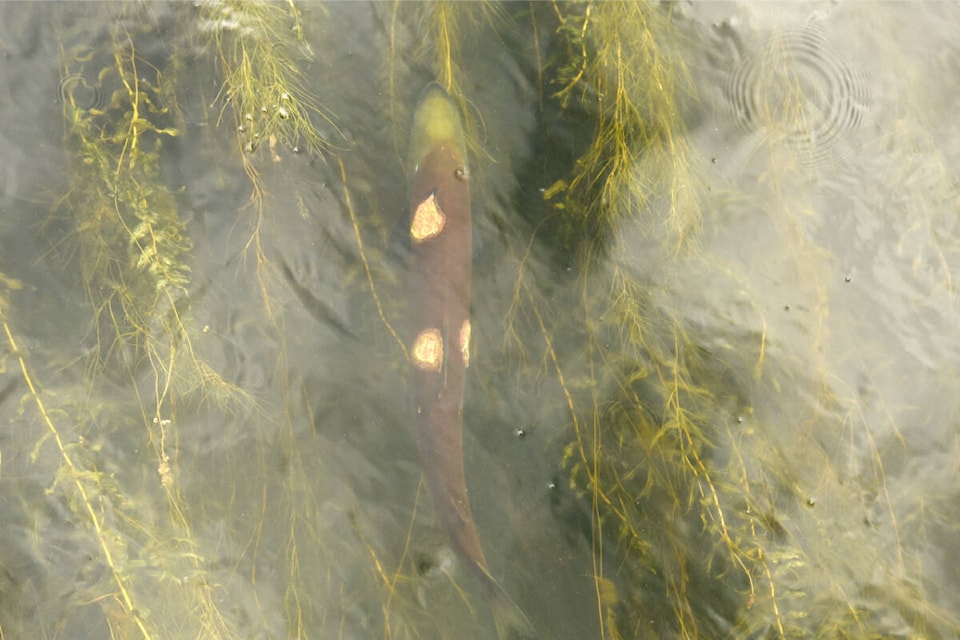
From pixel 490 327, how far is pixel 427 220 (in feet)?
2.19

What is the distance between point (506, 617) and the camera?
366cm

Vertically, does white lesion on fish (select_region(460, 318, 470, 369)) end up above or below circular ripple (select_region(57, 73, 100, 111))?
below

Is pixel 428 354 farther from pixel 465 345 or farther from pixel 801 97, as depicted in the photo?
pixel 801 97

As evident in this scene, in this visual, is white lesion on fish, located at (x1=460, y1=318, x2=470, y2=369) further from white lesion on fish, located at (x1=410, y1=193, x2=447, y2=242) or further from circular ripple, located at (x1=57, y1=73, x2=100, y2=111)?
circular ripple, located at (x1=57, y1=73, x2=100, y2=111)

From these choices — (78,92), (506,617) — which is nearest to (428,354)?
(506,617)

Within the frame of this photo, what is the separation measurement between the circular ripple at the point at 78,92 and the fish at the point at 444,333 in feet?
5.71

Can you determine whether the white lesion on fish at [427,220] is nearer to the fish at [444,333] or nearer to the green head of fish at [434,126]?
the fish at [444,333]

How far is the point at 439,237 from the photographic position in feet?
12.1

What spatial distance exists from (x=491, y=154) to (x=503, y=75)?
0.45 m

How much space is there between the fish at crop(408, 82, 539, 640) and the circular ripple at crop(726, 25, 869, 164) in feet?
5.32

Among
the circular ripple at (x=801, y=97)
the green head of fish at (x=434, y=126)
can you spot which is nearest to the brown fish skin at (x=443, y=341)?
the green head of fish at (x=434, y=126)

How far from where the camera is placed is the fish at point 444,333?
3656 mm

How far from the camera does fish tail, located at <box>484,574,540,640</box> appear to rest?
3.65 m

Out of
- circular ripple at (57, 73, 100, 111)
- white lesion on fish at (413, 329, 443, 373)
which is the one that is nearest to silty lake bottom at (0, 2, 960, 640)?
circular ripple at (57, 73, 100, 111)
